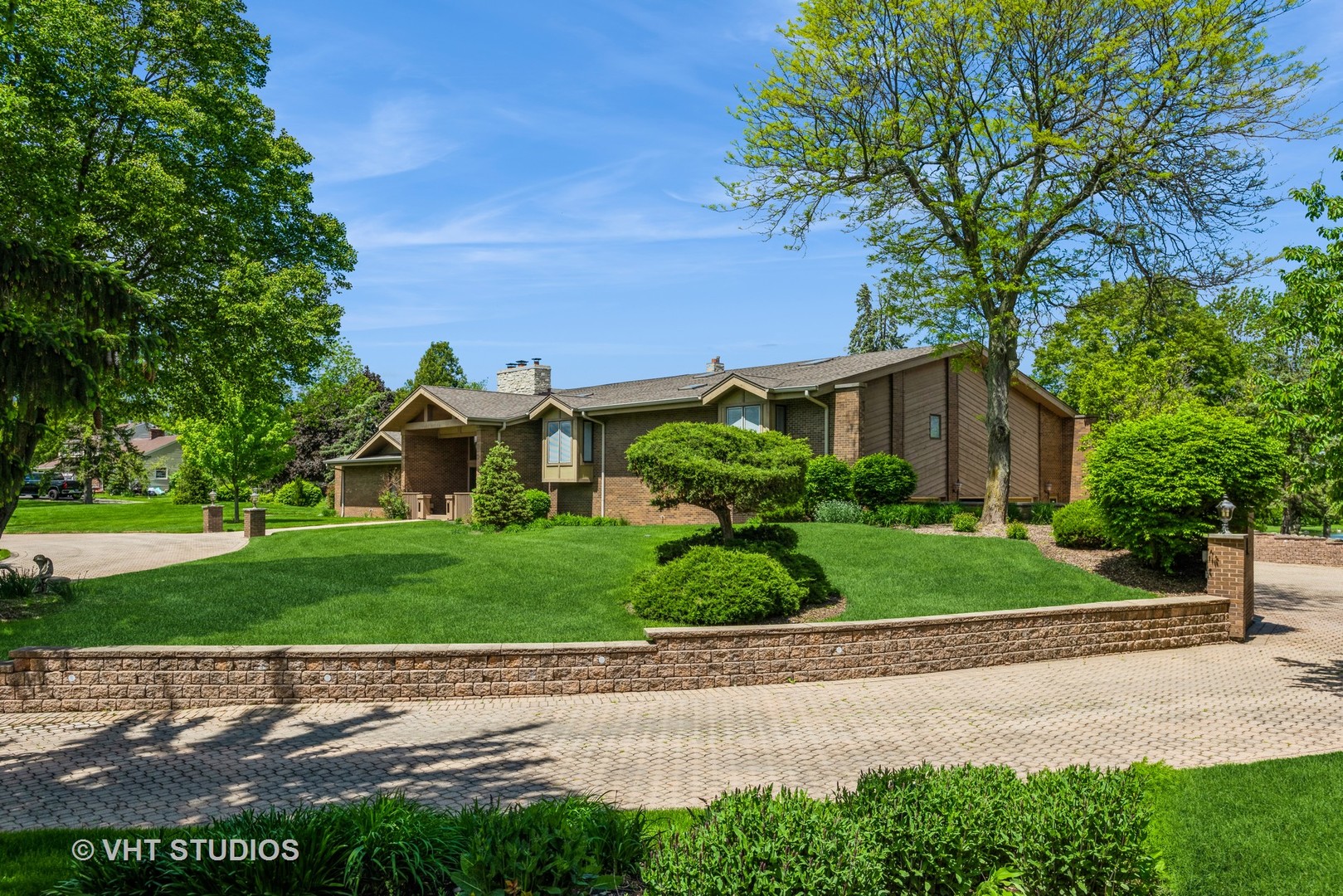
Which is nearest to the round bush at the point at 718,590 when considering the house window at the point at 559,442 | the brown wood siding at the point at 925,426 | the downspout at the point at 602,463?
the brown wood siding at the point at 925,426

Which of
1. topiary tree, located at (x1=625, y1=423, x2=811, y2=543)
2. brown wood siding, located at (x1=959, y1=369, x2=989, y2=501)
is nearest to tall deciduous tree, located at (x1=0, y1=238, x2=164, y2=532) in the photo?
topiary tree, located at (x1=625, y1=423, x2=811, y2=543)

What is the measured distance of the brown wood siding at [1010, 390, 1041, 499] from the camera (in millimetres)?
32156

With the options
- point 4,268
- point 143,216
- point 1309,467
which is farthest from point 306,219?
point 1309,467

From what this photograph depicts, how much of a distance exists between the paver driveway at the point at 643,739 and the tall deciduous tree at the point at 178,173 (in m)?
9.12

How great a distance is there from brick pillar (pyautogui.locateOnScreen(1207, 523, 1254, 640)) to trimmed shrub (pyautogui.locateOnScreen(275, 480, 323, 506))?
44361 mm

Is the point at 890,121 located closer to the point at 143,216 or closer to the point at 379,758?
the point at 143,216

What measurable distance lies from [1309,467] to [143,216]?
18.9m

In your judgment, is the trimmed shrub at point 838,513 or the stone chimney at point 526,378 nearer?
the trimmed shrub at point 838,513

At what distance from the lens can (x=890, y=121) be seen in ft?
70.7

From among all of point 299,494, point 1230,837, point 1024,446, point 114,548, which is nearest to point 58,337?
point 1230,837

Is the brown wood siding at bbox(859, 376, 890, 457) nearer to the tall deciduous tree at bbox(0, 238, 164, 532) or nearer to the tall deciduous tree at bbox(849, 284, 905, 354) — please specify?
the tall deciduous tree at bbox(0, 238, 164, 532)

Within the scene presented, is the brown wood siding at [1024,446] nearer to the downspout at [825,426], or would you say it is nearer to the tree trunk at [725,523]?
the downspout at [825,426]

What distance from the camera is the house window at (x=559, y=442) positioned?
30.3m

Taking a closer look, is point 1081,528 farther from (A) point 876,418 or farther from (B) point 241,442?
(B) point 241,442
